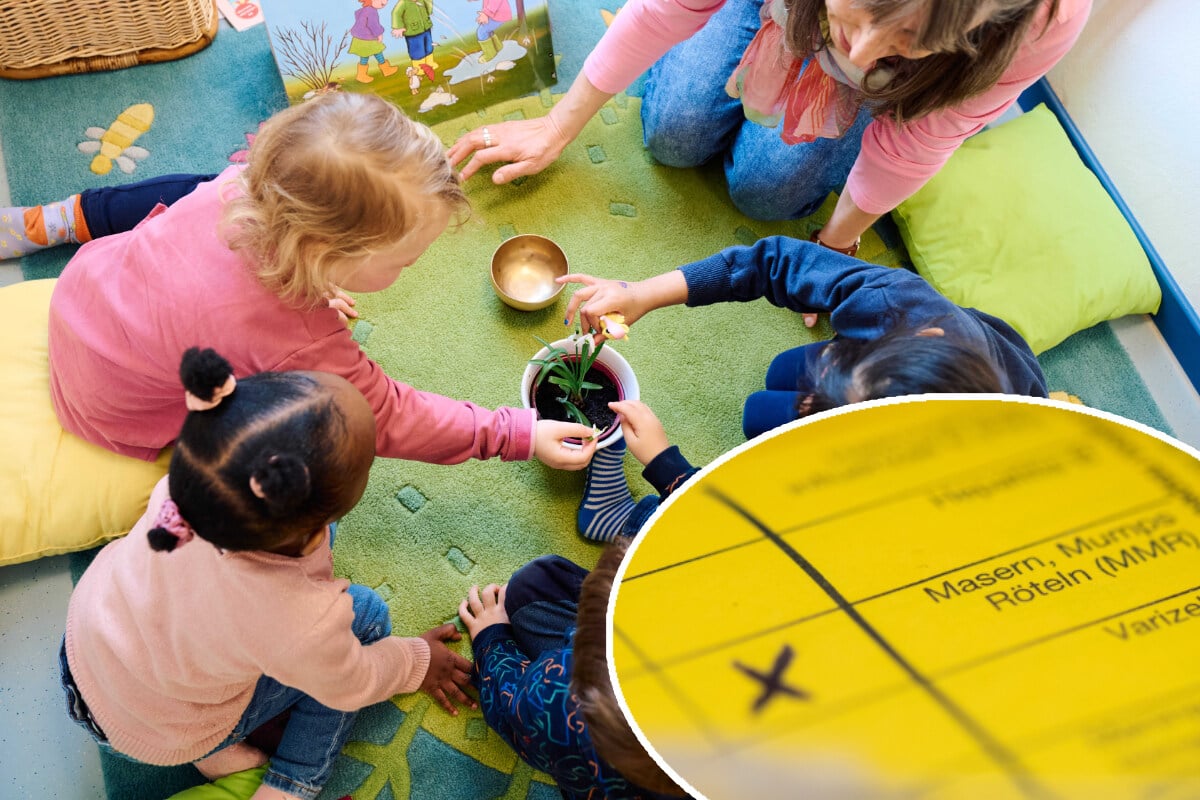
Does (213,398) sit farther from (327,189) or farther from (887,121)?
(887,121)

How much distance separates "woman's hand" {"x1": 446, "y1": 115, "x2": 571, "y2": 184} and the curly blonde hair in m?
0.50

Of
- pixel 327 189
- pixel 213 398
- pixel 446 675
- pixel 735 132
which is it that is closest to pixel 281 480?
pixel 213 398

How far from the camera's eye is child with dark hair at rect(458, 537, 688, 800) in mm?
672

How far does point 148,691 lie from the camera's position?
0.90m

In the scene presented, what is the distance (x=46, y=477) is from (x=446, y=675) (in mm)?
563

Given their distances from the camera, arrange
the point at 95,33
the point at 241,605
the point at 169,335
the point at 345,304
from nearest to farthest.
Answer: the point at 241,605
the point at 169,335
the point at 345,304
the point at 95,33

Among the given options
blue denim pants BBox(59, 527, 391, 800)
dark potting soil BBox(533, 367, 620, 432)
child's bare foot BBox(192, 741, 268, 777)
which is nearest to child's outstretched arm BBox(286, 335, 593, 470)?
dark potting soil BBox(533, 367, 620, 432)

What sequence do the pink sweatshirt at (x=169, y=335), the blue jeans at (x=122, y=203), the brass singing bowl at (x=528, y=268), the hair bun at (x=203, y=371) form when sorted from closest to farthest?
the hair bun at (x=203, y=371) → the pink sweatshirt at (x=169, y=335) → the blue jeans at (x=122, y=203) → the brass singing bowl at (x=528, y=268)

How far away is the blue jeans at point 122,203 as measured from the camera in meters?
1.29

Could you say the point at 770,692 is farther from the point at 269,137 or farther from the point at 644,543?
the point at 269,137

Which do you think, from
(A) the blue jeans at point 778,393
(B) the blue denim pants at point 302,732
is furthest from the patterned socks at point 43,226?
(A) the blue jeans at point 778,393

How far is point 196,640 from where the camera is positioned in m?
0.84

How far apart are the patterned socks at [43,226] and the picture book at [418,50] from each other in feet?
1.31

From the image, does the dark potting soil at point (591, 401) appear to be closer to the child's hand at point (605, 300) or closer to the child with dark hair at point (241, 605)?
the child's hand at point (605, 300)
